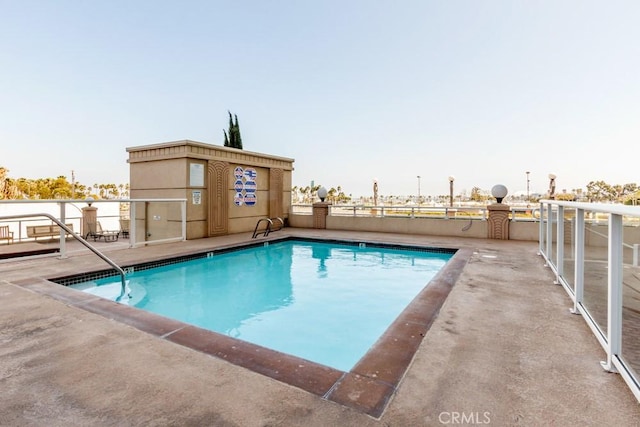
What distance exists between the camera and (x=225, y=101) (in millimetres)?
15930

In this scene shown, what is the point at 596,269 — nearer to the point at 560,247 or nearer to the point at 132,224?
the point at 560,247

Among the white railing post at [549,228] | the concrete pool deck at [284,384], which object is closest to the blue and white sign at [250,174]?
the concrete pool deck at [284,384]

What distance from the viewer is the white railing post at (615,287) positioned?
6.20 ft

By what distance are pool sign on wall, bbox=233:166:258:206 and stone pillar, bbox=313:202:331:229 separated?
2247mm

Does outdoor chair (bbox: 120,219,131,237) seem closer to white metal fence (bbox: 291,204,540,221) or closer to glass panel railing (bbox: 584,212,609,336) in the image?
white metal fence (bbox: 291,204,540,221)

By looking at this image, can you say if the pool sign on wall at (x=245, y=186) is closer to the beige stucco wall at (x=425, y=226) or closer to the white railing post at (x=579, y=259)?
the beige stucco wall at (x=425, y=226)

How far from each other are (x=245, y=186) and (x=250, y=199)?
0.51m

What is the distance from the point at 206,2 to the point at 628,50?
17.2 metres

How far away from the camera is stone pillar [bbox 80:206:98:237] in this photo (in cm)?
916

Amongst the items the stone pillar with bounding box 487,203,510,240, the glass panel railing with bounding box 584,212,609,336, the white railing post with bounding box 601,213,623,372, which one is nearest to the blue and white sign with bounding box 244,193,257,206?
the stone pillar with bounding box 487,203,510,240

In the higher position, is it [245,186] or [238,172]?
[238,172]

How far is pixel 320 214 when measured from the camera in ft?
37.8

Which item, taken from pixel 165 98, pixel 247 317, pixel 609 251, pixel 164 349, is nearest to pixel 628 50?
pixel 609 251

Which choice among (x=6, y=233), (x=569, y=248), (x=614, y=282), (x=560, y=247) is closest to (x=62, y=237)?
(x=6, y=233)
